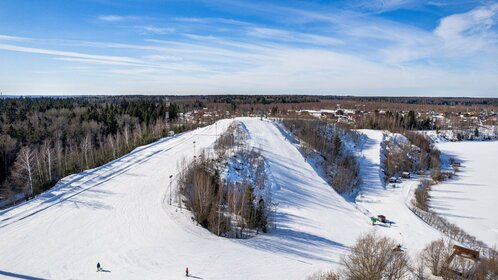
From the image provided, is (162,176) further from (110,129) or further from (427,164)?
(427,164)

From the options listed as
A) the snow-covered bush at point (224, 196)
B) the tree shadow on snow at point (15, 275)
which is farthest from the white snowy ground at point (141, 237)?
the snow-covered bush at point (224, 196)

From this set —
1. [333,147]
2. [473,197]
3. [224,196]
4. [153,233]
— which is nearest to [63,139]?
[224,196]

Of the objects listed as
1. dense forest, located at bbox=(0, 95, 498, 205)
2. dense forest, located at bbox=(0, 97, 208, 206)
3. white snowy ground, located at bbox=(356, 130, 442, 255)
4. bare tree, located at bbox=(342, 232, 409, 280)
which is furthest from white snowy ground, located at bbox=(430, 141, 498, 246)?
dense forest, located at bbox=(0, 97, 208, 206)

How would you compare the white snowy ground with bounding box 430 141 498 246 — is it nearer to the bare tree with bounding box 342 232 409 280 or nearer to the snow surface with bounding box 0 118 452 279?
the snow surface with bounding box 0 118 452 279

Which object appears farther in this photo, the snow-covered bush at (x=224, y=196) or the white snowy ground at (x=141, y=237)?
the snow-covered bush at (x=224, y=196)

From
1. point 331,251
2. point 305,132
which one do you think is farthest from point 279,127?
point 331,251

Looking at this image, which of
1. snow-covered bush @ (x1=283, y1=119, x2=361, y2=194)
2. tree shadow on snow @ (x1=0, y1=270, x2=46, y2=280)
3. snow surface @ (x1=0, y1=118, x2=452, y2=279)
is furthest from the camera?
snow-covered bush @ (x1=283, y1=119, x2=361, y2=194)

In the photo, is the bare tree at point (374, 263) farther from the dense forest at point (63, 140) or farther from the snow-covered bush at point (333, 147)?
the snow-covered bush at point (333, 147)

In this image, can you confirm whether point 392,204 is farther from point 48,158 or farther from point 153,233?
point 48,158
